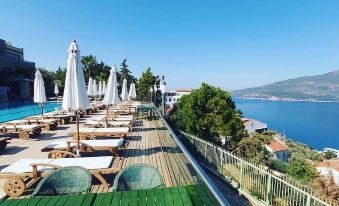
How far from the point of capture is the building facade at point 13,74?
41.6 meters

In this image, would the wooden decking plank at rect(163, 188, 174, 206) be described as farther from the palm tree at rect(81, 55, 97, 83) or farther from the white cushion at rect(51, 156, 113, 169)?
the palm tree at rect(81, 55, 97, 83)

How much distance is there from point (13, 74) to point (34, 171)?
44850 mm

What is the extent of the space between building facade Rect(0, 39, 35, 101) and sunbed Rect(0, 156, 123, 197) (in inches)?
1529

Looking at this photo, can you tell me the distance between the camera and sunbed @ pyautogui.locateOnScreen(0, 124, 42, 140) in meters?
11.4

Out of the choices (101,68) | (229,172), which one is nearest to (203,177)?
(229,172)

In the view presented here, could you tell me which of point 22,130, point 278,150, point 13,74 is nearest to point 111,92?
point 22,130

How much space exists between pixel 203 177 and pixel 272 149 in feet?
198

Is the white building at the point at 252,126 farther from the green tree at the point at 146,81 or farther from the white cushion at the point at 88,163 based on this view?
the white cushion at the point at 88,163

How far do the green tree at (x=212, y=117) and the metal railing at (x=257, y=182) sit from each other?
15.8 metres

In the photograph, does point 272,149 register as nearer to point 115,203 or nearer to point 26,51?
point 26,51

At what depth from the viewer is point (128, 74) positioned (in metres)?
74.2

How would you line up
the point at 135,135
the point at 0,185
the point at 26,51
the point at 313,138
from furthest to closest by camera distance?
the point at 313,138
the point at 26,51
the point at 135,135
the point at 0,185

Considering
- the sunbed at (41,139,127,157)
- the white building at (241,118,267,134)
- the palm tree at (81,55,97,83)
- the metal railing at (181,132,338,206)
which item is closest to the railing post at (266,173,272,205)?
the metal railing at (181,132,338,206)

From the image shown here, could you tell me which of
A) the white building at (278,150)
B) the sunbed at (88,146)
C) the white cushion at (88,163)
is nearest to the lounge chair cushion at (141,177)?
the white cushion at (88,163)
